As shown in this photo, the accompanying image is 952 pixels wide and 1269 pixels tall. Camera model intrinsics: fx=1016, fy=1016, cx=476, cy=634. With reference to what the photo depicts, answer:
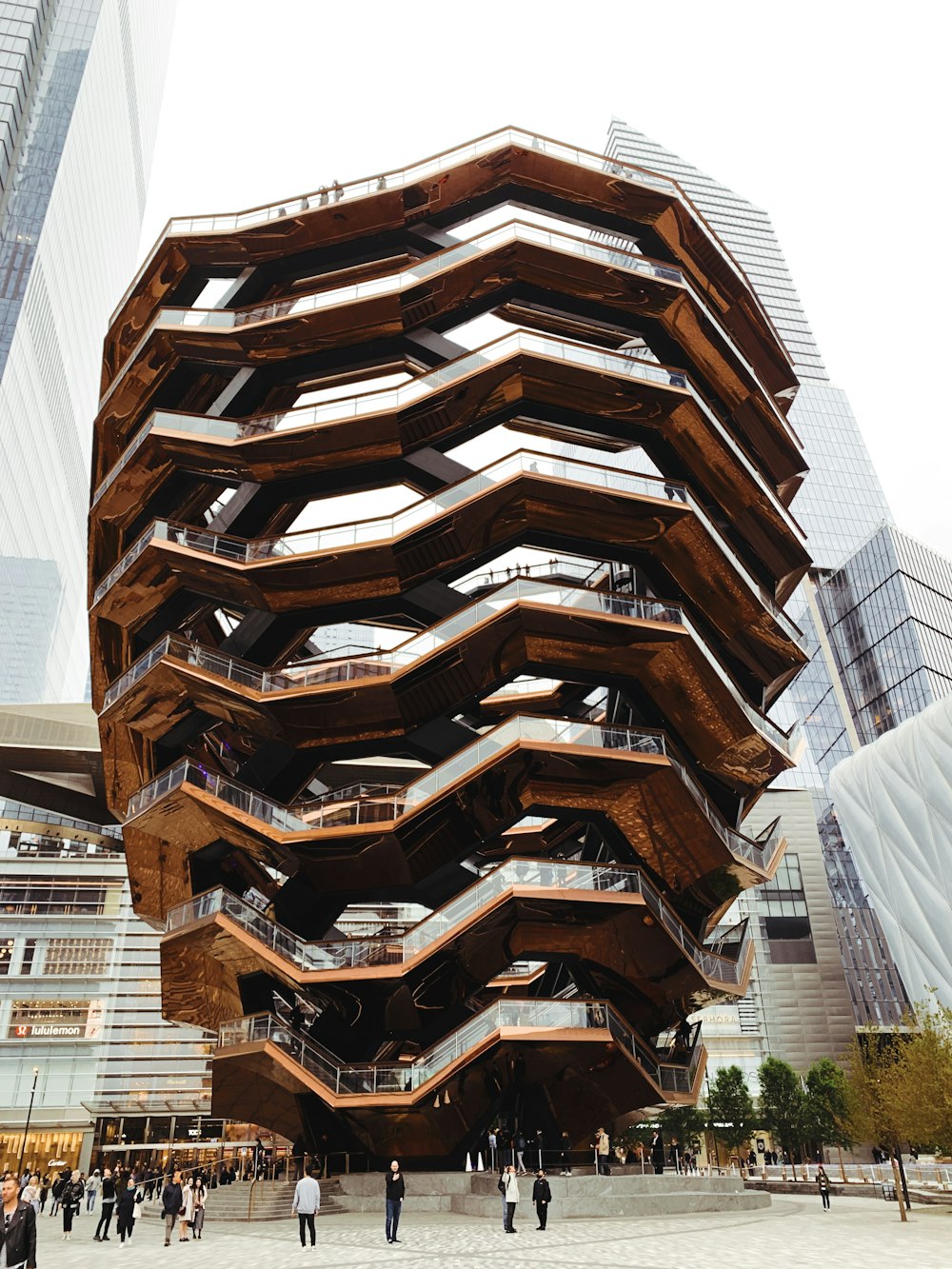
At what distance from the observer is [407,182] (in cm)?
3089

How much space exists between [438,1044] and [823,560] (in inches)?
4194

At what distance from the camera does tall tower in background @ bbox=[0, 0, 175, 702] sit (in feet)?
347

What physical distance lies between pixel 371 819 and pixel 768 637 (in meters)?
14.6

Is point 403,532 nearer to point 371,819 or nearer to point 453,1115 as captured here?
point 371,819

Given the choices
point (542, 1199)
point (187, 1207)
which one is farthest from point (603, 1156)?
point (187, 1207)

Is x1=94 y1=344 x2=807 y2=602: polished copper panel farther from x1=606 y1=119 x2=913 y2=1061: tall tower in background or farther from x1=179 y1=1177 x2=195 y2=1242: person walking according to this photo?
x1=606 y1=119 x2=913 y2=1061: tall tower in background

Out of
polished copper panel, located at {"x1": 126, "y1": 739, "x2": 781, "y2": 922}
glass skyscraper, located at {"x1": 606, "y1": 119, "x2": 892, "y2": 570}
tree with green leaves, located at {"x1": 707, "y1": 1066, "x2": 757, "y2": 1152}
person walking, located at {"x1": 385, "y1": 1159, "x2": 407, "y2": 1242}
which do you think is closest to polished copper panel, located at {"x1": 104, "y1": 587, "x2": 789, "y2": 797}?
polished copper panel, located at {"x1": 126, "y1": 739, "x2": 781, "y2": 922}

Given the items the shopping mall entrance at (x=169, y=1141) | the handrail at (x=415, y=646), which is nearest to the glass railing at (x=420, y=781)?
the handrail at (x=415, y=646)

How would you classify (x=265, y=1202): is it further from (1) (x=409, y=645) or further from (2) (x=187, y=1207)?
(1) (x=409, y=645)

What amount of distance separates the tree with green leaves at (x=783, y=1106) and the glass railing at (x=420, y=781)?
41932 millimetres

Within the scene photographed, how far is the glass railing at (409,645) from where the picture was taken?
26.6 metres

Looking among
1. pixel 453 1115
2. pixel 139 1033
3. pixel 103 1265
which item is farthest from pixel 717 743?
pixel 139 1033

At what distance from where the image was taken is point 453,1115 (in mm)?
25438

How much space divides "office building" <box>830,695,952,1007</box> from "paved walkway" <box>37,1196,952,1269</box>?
41.1 metres
